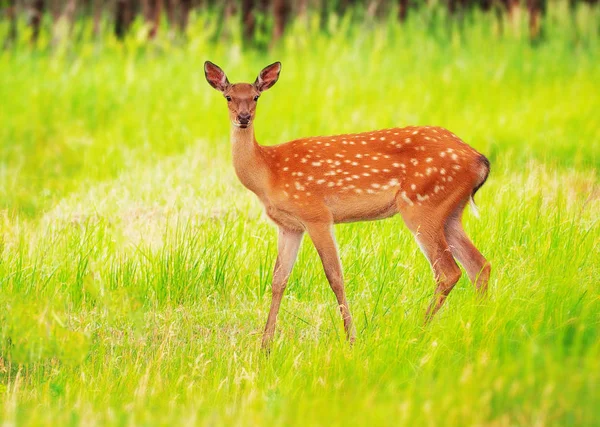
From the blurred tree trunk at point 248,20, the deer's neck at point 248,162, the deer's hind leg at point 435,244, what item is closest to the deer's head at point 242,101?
the deer's neck at point 248,162

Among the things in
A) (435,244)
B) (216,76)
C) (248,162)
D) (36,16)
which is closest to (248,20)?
(36,16)

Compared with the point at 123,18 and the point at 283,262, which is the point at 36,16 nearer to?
the point at 123,18

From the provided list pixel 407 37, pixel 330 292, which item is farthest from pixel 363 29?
pixel 330 292

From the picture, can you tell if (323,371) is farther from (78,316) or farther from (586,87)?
(586,87)

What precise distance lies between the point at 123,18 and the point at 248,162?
565 inches

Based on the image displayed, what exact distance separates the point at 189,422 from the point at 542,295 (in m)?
2.29

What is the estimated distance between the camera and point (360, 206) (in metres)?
6.23

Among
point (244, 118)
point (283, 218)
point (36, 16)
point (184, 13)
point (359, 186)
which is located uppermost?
point (244, 118)

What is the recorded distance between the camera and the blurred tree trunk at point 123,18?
1955 cm

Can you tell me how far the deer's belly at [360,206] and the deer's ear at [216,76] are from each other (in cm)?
96

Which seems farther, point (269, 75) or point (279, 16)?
point (279, 16)

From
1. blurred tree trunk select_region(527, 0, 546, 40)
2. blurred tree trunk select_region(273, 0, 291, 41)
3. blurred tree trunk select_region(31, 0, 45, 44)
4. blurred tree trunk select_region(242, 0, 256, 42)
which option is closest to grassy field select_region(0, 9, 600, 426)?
blurred tree trunk select_region(527, 0, 546, 40)

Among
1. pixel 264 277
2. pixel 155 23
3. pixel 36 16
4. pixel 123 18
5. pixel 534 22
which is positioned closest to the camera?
pixel 264 277

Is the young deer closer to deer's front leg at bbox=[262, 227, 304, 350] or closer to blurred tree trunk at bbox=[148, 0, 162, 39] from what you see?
deer's front leg at bbox=[262, 227, 304, 350]
